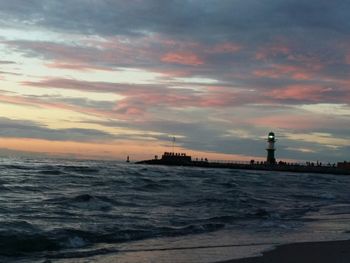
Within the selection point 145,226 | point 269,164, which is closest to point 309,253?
point 145,226

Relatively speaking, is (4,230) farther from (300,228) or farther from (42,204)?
(300,228)

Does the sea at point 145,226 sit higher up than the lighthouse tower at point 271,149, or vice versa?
the lighthouse tower at point 271,149

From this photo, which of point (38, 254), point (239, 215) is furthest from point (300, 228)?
point (38, 254)

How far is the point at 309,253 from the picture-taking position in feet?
32.4

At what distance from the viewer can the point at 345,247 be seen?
10.4 metres

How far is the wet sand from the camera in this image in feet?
29.6

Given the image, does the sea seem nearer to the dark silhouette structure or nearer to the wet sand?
the wet sand

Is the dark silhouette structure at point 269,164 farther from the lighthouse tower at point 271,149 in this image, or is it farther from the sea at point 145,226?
the sea at point 145,226

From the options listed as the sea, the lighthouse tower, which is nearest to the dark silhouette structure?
the lighthouse tower

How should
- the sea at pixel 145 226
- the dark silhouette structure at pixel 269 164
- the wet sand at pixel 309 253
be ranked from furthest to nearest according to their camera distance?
1. the dark silhouette structure at pixel 269 164
2. the sea at pixel 145 226
3. the wet sand at pixel 309 253

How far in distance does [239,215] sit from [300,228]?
12.2 feet

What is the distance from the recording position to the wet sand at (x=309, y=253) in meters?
9.01

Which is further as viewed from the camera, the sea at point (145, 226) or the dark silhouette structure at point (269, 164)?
the dark silhouette structure at point (269, 164)

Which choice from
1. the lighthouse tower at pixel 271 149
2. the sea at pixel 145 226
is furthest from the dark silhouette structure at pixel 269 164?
the sea at pixel 145 226
